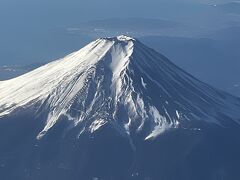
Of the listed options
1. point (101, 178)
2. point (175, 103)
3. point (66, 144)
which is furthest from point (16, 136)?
point (175, 103)

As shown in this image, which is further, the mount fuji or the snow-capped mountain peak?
the snow-capped mountain peak

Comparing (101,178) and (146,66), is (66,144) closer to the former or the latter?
(101,178)

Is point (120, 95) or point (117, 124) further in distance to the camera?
point (120, 95)

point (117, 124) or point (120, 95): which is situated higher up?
point (120, 95)

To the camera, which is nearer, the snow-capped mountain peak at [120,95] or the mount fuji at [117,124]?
the mount fuji at [117,124]
